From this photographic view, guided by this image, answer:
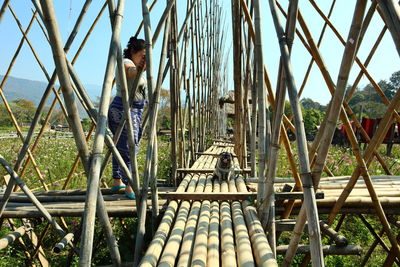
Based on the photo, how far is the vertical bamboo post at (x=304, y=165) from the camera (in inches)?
32.1

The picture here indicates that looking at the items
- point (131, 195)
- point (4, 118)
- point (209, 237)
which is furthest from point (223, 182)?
point (4, 118)

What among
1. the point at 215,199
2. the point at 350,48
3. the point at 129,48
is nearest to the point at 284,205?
the point at 215,199

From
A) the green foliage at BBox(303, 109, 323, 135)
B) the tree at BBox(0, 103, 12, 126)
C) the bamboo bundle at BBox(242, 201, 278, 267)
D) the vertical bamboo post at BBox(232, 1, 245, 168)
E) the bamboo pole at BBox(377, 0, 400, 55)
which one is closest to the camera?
the bamboo pole at BBox(377, 0, 400, 55)

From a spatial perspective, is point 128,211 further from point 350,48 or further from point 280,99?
point 350,48

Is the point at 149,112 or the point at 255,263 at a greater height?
the point at 149,112

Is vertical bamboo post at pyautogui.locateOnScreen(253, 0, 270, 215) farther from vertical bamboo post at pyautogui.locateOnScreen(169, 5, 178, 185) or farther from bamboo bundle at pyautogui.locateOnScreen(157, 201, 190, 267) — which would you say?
vertical bamboo post at pyautogui.locateOnScreen(169, 5, 178, 185)

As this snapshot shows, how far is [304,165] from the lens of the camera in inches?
33.7

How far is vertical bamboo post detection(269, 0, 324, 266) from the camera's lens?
32.1 inches

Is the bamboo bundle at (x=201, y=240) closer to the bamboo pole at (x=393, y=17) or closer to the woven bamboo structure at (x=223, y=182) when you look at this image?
the woven bamboo structure at (x=223, y=182)

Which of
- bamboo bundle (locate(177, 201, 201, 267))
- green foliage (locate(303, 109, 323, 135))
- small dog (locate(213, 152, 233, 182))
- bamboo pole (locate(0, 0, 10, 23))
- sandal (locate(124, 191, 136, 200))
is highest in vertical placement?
green foliage (locate(303, 109, 323, 135))

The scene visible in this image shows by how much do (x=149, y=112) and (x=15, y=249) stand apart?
168cm

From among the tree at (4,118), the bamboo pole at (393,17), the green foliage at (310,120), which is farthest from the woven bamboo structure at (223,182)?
the tree at (4,118)

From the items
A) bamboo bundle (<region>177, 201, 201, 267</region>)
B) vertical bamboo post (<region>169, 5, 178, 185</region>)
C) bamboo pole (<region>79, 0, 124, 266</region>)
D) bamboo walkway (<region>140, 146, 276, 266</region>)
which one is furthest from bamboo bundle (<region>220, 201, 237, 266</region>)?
vertical bamboo post (<region>169, 5, 178, 185</region>)

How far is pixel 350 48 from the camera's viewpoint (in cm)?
76
